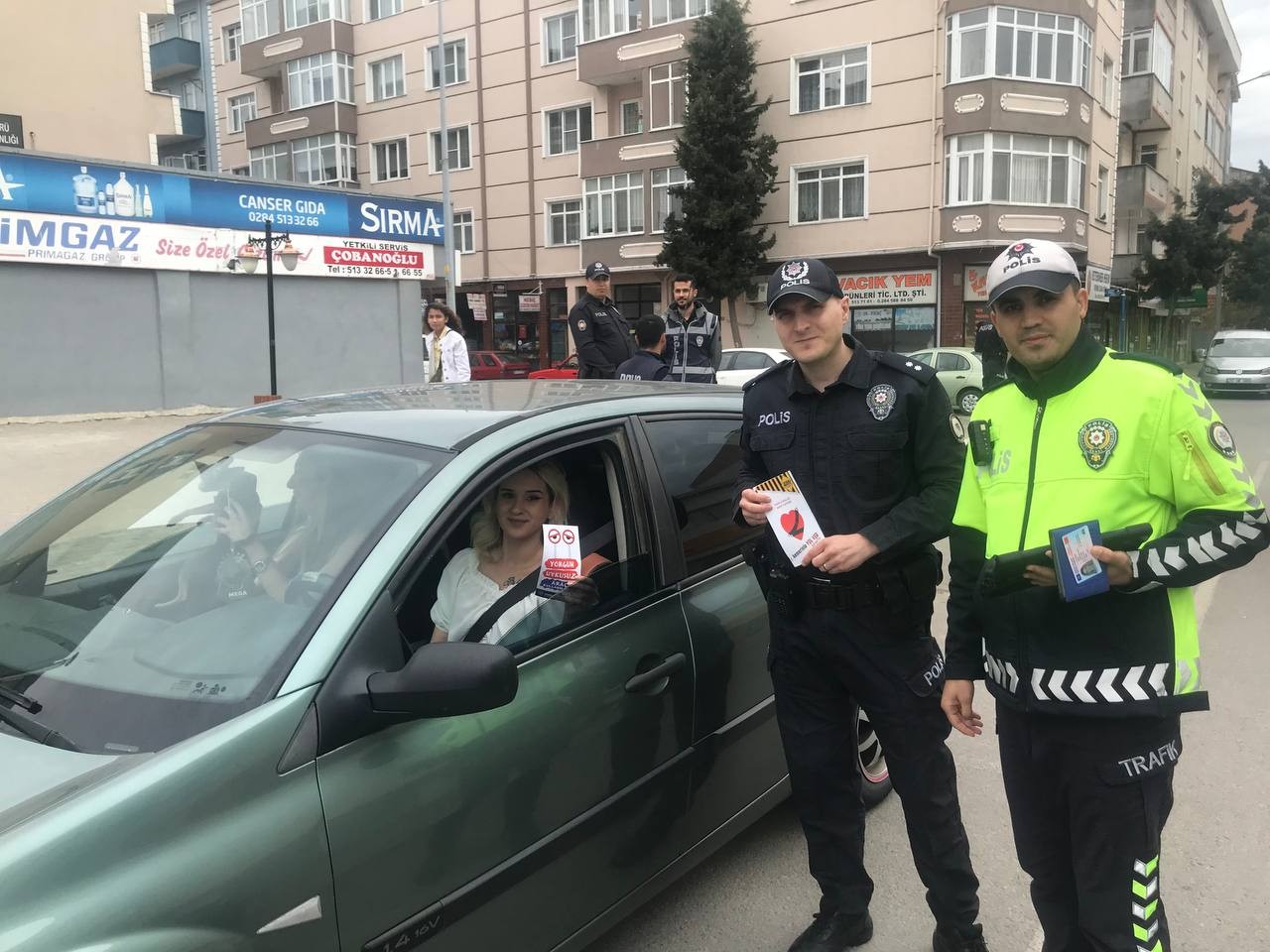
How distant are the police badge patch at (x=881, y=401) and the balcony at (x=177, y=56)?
4242 centimetres

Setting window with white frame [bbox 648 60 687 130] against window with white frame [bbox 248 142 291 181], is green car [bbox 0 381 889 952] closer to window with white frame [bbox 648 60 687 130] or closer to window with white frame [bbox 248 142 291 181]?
window with white frame [bbox 648 60 687 130]

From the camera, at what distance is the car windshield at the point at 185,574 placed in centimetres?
189

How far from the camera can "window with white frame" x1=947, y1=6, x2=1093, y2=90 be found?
84.1ft

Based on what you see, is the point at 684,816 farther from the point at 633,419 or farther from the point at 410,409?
the point at 410,409

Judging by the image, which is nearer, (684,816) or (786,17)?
(684,816)

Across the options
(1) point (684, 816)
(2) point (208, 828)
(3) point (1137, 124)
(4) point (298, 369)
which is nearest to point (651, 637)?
(1) point (684, 816)

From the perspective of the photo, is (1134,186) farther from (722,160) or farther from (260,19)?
(260,19)

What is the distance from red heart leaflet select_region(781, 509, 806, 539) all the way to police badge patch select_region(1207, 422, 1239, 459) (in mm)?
949

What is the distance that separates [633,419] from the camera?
2854 mm

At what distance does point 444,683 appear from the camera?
1.85 metres

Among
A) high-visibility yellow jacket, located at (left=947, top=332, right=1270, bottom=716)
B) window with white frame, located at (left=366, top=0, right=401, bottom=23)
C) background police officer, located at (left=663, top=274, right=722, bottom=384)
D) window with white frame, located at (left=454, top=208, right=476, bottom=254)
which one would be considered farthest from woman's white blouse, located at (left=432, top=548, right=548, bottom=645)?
window with white frame, located at (left=366, top=0, right=401, bottom=23)

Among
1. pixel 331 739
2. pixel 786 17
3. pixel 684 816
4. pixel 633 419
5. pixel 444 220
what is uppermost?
pixel 786 17

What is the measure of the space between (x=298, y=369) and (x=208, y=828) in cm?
2017

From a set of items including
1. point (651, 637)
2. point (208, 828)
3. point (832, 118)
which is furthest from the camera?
point (832, 118)
